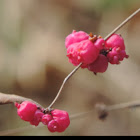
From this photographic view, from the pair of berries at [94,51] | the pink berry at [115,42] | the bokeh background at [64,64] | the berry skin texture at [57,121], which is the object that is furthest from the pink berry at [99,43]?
the bokeh background at [64,64]

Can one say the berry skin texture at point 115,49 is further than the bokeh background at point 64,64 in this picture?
No

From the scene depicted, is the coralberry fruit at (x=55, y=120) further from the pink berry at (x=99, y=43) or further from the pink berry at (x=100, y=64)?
the pink berry at (x=99, y=43)

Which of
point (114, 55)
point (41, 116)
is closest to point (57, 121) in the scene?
point (41, 116)

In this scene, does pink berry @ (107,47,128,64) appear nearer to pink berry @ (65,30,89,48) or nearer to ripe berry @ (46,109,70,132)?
pink berry @ (65,30,89,48)

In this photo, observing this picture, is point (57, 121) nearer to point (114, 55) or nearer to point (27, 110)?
point (27, 110)

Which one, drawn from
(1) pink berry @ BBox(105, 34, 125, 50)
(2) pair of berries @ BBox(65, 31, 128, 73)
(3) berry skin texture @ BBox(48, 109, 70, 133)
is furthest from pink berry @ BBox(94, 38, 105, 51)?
(3) berry skin texture @ BBox(48, 109, 70, 133)
